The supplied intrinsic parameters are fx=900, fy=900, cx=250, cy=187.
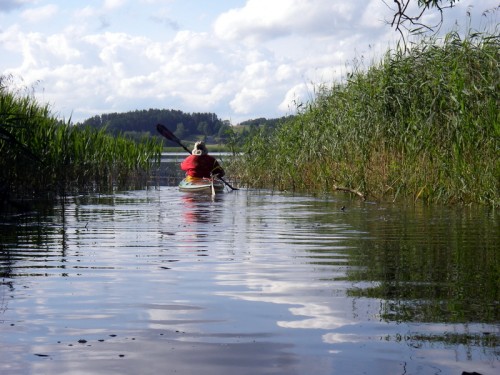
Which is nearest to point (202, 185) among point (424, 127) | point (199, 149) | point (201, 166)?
point (201, 166)

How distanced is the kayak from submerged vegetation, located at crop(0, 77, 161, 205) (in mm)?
2667

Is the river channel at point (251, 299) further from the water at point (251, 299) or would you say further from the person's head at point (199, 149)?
the person's head at point (199, 149)

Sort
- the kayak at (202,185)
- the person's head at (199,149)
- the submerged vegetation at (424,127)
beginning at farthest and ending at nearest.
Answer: the person's head at (199,149) < the kayak at (202,185) < the submerged vegetation at (424,127)

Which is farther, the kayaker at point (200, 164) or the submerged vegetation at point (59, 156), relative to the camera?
the kayaker at point (200, 164)

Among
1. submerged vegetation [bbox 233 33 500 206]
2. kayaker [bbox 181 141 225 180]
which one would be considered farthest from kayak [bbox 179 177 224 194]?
submerged vegetation [bbox 233 33 500 206]

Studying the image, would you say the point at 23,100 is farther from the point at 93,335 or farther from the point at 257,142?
the point at 93,335

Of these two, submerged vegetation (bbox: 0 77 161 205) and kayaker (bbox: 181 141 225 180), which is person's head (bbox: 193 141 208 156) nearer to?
kayaker (bbox: 181 141 225 180)

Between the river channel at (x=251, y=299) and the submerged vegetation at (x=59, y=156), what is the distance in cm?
439

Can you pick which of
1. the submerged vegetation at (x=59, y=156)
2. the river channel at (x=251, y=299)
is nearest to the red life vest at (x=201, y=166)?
the submerged vegetation at (x=59, y=156)

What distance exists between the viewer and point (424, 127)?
585 inches

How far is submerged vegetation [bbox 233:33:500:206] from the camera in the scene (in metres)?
14.0

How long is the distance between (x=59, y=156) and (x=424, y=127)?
26.7 ft

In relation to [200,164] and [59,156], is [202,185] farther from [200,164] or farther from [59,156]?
[59,156]

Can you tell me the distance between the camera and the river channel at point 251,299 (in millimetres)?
4016
